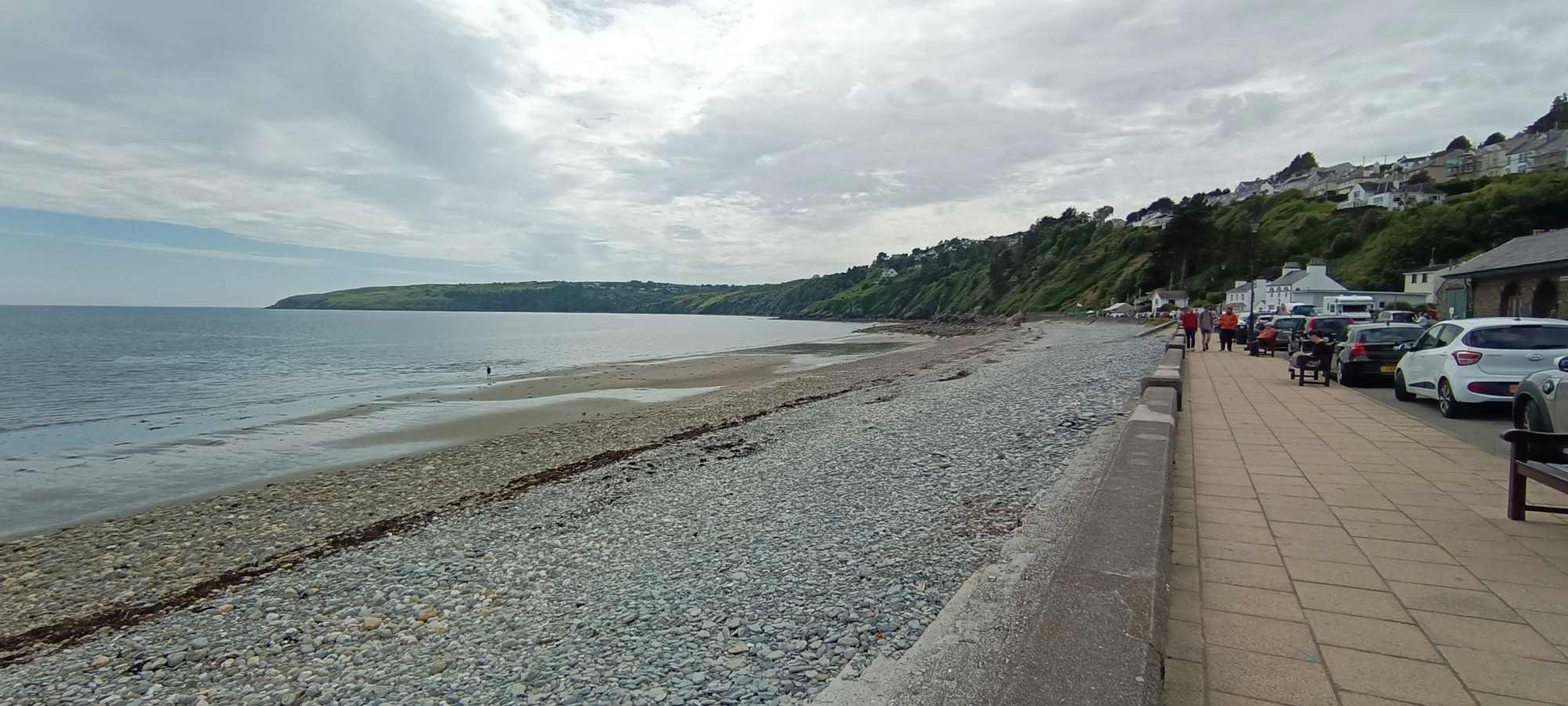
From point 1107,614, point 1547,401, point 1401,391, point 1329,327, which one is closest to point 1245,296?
point 1329,327

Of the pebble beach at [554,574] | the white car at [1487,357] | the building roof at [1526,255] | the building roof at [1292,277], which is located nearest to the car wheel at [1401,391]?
the white car at [1487,357]

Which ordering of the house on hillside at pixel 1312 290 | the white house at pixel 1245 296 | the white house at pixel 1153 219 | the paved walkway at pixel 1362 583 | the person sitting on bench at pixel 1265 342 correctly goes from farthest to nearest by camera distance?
the white house at pixel 1153 219 < the white house at pixel 1245 296 < the house on hillside at pixel 1312 290 < the person sitting on bench at pixel 1265 342 < the paved walkway at pixel 1362 583

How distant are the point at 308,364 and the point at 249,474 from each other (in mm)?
30694

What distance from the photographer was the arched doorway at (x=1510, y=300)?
934 inches

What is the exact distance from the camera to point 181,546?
9.02 metres

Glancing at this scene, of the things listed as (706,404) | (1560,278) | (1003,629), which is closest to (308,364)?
(706,404)

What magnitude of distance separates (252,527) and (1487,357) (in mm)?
16576

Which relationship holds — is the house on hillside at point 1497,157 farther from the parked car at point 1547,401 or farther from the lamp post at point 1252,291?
the parked car at point 1547,401

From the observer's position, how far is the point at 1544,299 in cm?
2248

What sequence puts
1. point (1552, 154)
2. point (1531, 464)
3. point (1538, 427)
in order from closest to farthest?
point (1531, 464) < point (1538, 427) < point (1552, 154)

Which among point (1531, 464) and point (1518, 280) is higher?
point (1518, 280)

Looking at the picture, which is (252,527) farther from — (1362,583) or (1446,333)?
(1446,333)

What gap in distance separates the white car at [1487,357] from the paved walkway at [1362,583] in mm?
2556

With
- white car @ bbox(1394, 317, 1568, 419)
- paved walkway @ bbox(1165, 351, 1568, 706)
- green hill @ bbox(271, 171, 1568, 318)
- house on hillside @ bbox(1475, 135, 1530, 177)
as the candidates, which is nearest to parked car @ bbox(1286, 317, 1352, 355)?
white car @ bbox(1394, 317, 1568, 419)
